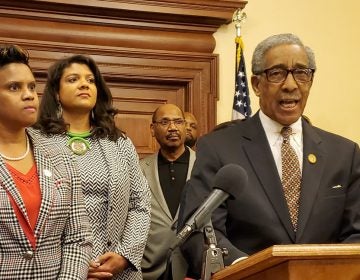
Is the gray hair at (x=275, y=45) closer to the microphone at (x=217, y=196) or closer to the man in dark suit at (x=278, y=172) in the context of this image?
the man in dark suit at (x=278, y=172)

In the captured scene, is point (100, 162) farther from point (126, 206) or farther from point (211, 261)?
point (211, 261)

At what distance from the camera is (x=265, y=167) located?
2725 mm

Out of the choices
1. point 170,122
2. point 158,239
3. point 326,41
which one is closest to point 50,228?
point 158,239

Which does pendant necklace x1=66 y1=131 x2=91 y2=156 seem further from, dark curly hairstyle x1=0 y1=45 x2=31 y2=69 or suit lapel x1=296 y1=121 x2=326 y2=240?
suit lapel x1=296 y1=121 x2=326 y2=240

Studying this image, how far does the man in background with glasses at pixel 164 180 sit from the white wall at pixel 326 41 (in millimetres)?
1756

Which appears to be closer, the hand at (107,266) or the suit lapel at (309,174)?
the suit lapel at (309,174)

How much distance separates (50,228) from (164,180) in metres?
1.63

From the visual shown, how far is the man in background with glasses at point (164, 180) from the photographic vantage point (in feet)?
13.0

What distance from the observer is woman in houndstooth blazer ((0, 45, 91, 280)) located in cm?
262

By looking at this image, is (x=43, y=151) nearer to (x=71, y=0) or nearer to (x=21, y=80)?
(x=21, y=80)

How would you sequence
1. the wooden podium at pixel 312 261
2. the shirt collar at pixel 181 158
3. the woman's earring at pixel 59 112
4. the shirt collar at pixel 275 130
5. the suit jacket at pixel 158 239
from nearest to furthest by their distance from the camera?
the wooden podium at pixel 312 261, the shirt collar at pixel 275 130, the woman's earring at pixel 59 112, the suit jacket at pixel 158 239, the shirt collar at pixel 181 158

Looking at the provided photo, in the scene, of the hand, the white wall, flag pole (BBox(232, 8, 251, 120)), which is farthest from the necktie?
the white wall

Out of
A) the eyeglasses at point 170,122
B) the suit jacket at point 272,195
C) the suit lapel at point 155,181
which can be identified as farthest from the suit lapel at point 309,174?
the eyeglasses at point 170,122

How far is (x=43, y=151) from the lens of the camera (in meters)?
2.85
